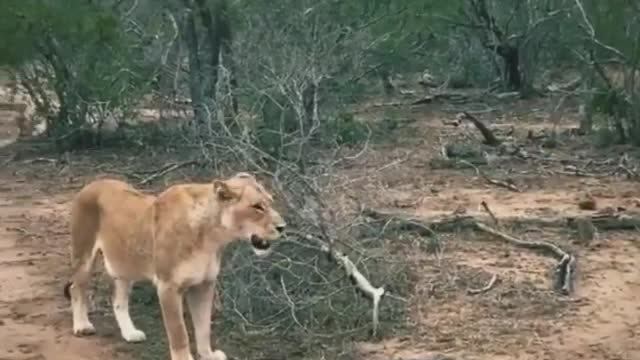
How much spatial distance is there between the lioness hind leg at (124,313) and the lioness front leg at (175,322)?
3.11 feet

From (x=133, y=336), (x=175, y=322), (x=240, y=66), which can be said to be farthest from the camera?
(x=240, y=66)

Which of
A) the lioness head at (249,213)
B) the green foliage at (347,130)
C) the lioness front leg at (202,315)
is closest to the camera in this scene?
the lioness head at (249,213)

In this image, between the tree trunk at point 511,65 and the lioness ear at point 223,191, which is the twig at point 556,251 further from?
the tree trunk at point 511,65

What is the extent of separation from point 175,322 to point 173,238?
0.48 m

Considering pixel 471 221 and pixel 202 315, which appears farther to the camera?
pixel 471 221

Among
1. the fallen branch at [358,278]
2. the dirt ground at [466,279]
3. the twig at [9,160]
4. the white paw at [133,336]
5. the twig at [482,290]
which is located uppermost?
the fallen branch at [358,278]

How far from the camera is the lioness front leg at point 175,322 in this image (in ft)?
25.0

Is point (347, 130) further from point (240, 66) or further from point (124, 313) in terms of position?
point (124, 313)

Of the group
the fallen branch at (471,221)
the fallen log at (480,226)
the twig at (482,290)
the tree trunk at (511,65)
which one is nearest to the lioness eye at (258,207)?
the twig at (482,290)

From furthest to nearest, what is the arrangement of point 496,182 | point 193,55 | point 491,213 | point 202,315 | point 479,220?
point 193,55
point 496,182
point 491,213
point 479,220
point 202,315

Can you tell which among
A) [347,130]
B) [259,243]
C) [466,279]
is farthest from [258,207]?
[347,130]

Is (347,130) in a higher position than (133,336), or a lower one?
lower

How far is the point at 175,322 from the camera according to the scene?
25.0ft

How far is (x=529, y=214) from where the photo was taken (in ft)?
41.7
